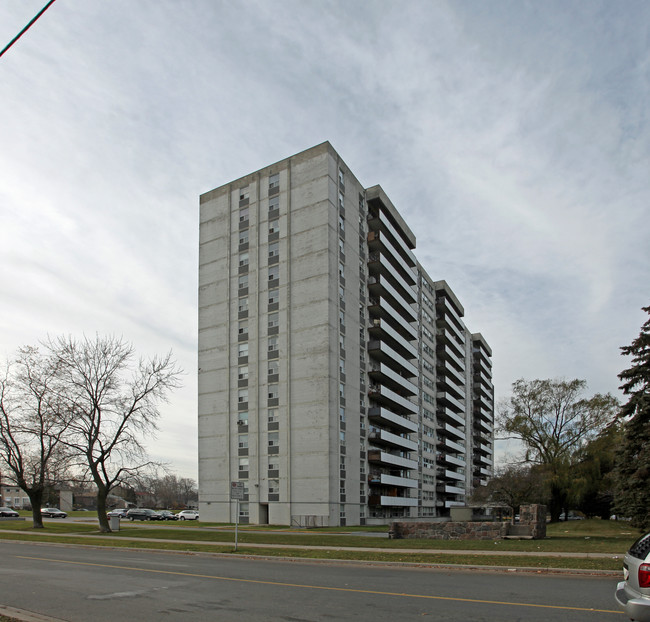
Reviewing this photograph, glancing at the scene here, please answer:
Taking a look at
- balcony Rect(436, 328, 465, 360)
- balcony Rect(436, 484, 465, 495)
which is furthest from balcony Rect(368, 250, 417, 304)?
balcony Rect(436, 484, 465, 495)

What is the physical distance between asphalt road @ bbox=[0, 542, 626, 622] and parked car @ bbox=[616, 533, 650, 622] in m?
2.55

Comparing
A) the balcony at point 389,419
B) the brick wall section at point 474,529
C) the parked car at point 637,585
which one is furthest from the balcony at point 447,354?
the parked car at point 637,585

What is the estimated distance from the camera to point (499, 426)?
6000cm

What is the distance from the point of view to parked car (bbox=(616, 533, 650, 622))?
21.4 feet

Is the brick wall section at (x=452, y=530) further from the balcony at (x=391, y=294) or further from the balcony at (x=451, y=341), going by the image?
the balcony at (x=451, y=341)

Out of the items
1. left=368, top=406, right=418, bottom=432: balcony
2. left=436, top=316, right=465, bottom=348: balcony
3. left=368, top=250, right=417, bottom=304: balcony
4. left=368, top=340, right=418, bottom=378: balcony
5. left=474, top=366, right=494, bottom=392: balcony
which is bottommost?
left=368, top=406, right=418, bottom=432: balcony

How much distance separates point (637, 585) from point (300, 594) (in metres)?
7.26

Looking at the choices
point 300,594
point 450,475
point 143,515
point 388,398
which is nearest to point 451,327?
point 450,475

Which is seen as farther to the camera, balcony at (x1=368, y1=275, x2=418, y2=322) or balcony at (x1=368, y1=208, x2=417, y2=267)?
balcony at (x1=368, y1=208, x2=417, y2=267)

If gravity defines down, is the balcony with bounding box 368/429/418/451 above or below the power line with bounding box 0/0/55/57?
below

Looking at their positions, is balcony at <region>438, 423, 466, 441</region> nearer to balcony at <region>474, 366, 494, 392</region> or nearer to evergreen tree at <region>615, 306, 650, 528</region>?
balcony at <region>474, 366, 494, 392</region>

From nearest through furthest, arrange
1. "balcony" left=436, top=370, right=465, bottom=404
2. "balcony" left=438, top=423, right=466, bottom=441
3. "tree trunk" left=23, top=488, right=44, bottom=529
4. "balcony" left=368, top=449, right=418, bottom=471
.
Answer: "tree trunk" left=23, top=488, right=44, bottom=529 < "balcony" left=368, top=449, right=418, bottom=471 < "balcony" left=438, top=423, right=466, bottom=441 < "balcony" left=436, top=370, right=465, bottom=404

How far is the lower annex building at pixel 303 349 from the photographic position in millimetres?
54594

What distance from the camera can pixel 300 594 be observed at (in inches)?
482
